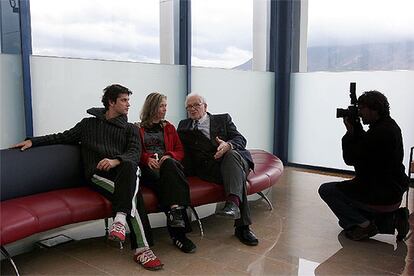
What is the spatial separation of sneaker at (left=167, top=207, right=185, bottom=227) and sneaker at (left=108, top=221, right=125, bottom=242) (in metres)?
0.40

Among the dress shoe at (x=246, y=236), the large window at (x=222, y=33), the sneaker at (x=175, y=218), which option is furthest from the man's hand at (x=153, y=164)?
the large window at (x=222, y=33)

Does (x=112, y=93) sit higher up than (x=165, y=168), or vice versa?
(x=112, y=93)

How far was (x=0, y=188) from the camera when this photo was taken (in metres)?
2.89

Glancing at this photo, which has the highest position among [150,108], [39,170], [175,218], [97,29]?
[97,29]

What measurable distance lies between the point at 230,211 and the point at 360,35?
3.61 meters

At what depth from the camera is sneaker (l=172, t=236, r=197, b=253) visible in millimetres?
3064

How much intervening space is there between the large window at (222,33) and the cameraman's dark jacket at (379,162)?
2490mm

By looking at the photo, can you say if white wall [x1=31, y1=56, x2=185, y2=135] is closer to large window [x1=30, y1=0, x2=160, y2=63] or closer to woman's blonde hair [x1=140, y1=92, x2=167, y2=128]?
large window [x1=30, y1=0, x2=160, y2=63]

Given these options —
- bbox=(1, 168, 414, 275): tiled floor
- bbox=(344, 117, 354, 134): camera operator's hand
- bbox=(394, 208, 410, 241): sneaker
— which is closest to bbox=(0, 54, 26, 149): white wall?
bbox=(1, 168, 414, 275): tiled floor

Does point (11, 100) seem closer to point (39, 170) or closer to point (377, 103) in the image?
point (39, 170)

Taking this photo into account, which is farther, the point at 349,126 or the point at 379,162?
the point at 349,126

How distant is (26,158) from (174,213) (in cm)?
117

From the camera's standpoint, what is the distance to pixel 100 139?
3.30 m

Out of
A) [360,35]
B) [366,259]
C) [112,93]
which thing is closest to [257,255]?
[366,259]
